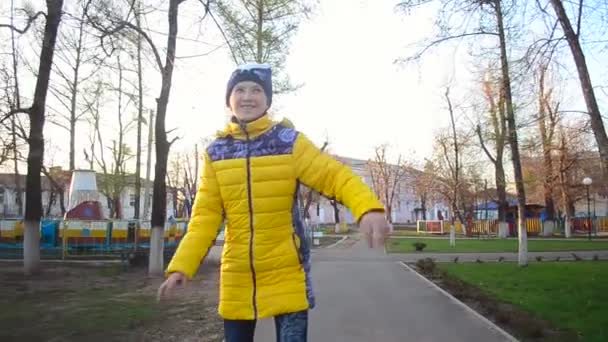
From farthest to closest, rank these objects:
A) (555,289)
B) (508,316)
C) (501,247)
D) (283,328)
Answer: (501,247)
(555,289)
(508,316)
(283,328)

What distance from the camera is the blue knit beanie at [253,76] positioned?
117 inches

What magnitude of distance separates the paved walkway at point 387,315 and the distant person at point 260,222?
3.15 meters

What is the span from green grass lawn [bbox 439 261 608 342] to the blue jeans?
5375 millimetres

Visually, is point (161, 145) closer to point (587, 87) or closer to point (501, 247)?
point (587, 87)

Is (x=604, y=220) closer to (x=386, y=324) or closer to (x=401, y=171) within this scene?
(x=401, y=171)

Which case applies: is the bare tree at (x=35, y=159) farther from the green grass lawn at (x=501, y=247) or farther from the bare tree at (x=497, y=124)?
the green grass lawn at (x=501, y=247)

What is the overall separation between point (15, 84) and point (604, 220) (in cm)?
4758

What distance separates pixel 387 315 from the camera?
29.1ft

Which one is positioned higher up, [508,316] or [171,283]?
[171,283]

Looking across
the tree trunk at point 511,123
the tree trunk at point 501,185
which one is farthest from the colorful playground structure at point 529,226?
the tree trunk at point 511,123

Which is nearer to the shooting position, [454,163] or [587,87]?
[587,87]

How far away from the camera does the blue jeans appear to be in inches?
108

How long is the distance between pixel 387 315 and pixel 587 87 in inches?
187

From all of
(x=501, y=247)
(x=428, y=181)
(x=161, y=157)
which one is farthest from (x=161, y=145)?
(x=428, y=181)
